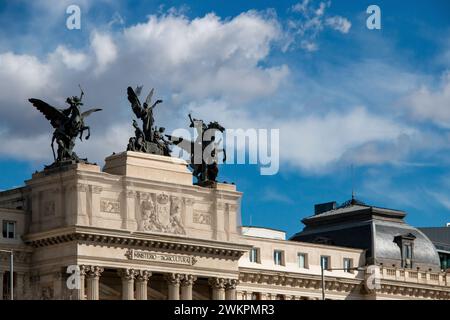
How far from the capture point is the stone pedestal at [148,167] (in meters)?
127

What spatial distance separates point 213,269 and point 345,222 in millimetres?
29475

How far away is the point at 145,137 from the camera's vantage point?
427 ft

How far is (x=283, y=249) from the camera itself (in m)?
144

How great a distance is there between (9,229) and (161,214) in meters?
11.6

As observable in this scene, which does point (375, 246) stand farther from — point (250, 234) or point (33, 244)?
point (33, 244)

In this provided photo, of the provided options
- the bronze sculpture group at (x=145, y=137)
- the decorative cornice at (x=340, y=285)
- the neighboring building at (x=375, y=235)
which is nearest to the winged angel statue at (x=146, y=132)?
the bronze sculpture group at (x=145, y=137)

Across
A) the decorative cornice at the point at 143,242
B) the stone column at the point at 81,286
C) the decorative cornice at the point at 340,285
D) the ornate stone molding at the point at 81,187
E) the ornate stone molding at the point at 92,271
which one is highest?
the ornate stone molding at the point at 81,187

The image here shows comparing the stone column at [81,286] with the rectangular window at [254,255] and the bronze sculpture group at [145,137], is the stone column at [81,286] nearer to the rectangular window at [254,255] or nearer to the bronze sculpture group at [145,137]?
the bronze sculpture group at [145,137]

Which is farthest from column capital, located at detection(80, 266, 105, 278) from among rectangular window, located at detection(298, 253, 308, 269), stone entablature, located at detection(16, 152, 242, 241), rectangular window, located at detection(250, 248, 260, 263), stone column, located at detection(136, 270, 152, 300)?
rectangular window, located at detection(298, 253, 308, 269)

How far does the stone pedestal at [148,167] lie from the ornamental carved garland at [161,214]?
60.9 inches
